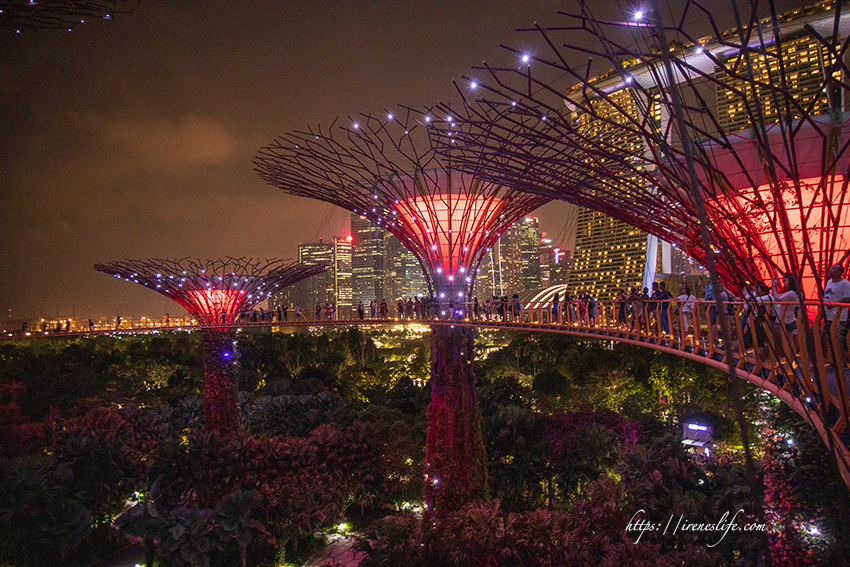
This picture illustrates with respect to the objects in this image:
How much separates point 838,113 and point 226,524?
49.5ft

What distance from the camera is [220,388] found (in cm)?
2006

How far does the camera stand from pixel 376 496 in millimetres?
18500

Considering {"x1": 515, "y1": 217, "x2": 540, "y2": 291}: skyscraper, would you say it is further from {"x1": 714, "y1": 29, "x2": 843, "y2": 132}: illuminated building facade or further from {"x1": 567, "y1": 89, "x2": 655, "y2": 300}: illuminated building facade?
{"x1": 714, "y1": 29, "x2": 843, "y2": 132}: illuminated building facade

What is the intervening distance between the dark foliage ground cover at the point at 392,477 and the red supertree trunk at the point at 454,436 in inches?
39.3

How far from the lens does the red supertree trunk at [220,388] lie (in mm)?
19891

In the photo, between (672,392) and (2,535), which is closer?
(2,535)

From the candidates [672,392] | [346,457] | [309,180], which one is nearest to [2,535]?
[346,457]

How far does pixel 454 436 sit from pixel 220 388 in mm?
10366

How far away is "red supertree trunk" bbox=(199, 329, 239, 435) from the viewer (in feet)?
65.3

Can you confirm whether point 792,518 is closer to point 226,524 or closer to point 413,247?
point 413,247

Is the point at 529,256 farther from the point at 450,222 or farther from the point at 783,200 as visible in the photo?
the point at 783,200

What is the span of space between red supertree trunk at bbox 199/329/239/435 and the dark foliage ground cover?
77 centimetres

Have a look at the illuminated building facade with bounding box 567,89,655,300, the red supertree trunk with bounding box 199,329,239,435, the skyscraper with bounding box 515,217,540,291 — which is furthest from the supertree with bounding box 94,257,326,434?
the skyscraper with bounding box 515,217,540,291

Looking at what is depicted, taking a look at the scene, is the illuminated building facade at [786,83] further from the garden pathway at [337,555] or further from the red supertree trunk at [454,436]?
the garden pathway at [337,555]
